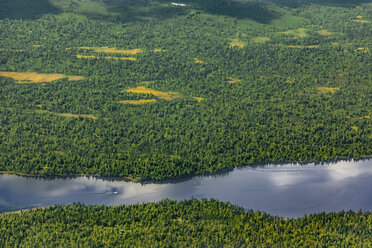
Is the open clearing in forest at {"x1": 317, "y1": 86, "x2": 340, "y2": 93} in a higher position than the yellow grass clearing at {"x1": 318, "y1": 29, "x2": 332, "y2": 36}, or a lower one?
lower

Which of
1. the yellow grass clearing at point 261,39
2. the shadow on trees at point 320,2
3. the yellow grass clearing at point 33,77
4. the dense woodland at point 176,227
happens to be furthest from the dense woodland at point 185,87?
the dense woodland at point 176,227

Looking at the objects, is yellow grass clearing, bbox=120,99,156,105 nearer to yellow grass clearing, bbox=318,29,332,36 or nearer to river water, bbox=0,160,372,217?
river water, bbox=0,160,372,217

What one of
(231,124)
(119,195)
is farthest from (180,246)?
(231,124)

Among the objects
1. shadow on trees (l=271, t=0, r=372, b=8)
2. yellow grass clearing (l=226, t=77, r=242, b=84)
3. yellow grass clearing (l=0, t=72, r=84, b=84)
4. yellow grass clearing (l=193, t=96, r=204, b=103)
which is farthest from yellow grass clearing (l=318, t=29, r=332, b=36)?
yellow grass clearing (l=0, t=72, r=84, b=84)

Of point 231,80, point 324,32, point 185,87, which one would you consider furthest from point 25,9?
point 324,32

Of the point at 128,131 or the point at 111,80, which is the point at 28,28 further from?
the point at 128,131

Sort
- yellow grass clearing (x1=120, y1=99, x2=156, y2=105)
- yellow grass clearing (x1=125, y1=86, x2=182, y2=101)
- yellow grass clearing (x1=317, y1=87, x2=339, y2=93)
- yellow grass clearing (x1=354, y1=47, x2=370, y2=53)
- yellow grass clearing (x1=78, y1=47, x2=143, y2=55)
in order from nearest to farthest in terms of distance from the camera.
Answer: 1. yellow grass clearing (x1=120, y1=99, x2=156, y2=105)
2. yellow grass clearing (x1=125, y1=86, x2=182, y2=101)
3. yellow grass clearing (x1=317, y1=87, x2=339, y2=93)
4. yellow grass clearing (x1=78, y1=47, x2=143, y2=55)
5. yellow grass clearing (x1=354, y1=47, x2=370, y2=53)
